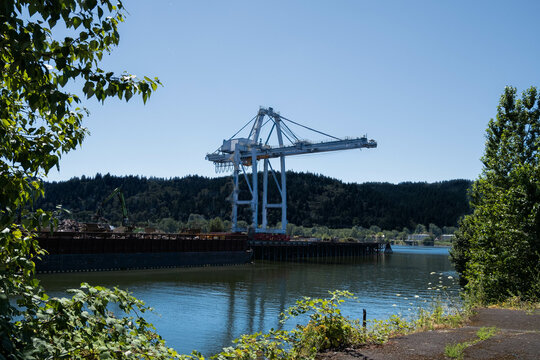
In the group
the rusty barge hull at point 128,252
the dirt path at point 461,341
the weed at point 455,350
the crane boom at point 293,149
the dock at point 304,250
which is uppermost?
the crane boom at point 293,149

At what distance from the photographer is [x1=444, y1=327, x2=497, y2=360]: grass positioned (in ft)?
22.0

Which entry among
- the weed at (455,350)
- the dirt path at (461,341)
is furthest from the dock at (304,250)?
the weed at (455,350)

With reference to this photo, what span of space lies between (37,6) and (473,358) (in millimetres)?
7078

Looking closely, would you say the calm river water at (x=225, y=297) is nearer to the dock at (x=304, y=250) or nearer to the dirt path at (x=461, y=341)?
the dirt path at (x=461, y=341)

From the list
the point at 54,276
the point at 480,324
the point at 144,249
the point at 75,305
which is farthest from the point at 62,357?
the point at 144,249

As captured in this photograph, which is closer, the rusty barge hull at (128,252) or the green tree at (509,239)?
the green tree at (509,239)

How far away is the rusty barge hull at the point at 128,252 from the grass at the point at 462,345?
27.7 m

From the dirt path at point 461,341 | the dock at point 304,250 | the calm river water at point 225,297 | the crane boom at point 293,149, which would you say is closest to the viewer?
the dirt path at point 461,341

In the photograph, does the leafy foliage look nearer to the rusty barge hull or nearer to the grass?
the grass

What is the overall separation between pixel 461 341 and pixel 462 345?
578 mm

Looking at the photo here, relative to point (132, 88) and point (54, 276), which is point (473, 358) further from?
point (54, 276)

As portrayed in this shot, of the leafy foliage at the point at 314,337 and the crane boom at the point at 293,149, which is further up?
the crane boom at the point at 293,149

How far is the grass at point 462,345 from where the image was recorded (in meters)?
6.70

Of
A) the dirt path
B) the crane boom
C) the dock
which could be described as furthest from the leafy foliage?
the dock
